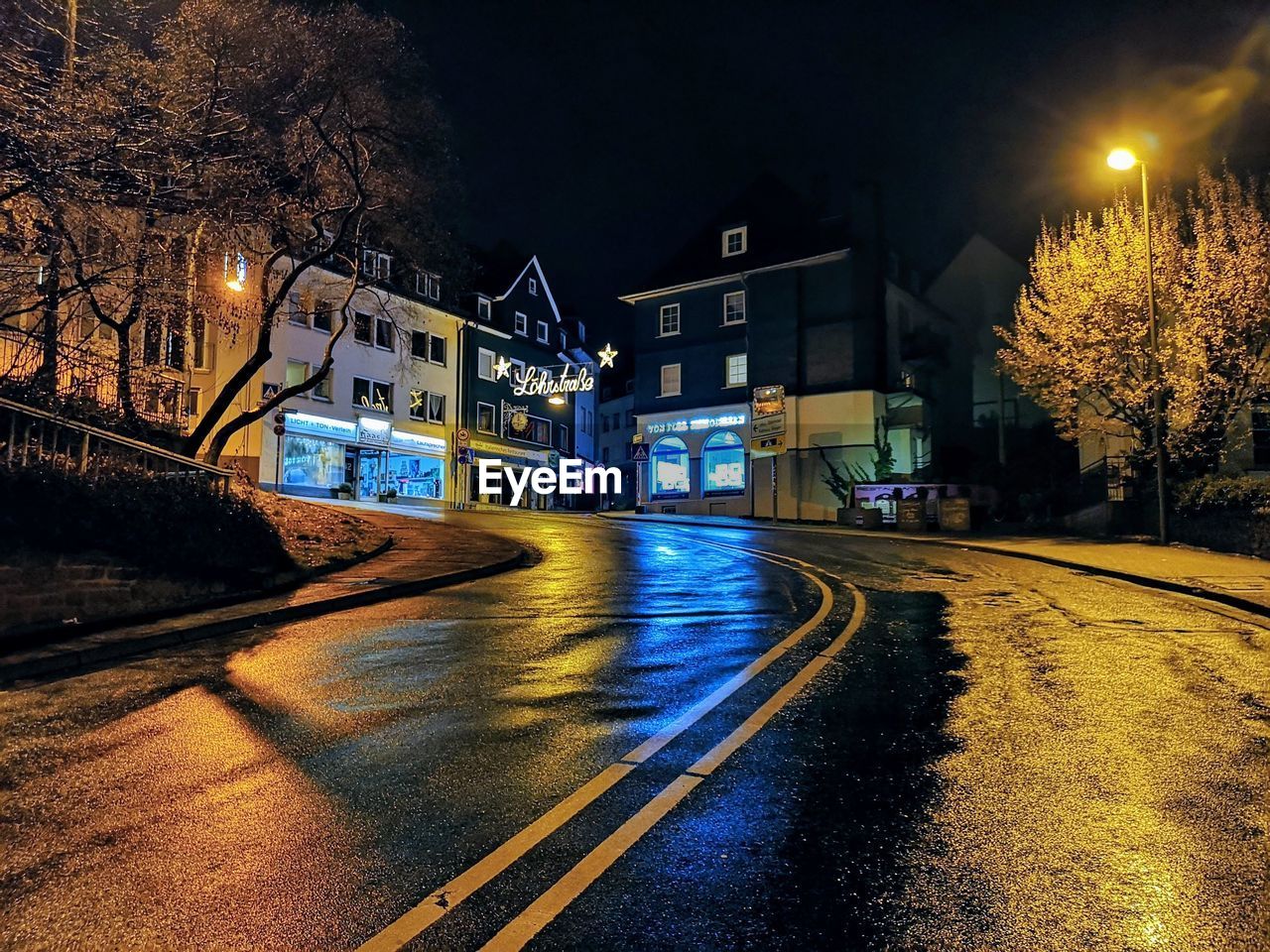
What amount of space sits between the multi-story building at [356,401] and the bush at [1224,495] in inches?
958

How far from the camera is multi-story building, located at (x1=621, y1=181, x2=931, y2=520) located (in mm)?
37250

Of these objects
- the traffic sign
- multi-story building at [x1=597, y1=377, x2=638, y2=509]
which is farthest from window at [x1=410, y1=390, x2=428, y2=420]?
multi-story building at [x1=597, y1=377, x2=638, y2=509]

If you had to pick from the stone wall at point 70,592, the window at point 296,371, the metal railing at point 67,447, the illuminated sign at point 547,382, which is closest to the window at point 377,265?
the metal railing at point 67,447

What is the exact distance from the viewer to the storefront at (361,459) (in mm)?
37062

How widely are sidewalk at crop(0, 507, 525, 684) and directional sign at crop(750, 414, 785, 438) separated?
16.2 meters

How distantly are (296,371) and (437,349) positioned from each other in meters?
9.71

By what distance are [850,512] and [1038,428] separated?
39.8 ft

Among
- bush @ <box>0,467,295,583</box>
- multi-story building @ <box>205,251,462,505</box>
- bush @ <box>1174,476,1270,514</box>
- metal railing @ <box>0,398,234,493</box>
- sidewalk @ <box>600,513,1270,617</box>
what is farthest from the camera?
multi-story building @ <box>205,251,462,505</box>

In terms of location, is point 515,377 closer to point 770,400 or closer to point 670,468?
point 670,468

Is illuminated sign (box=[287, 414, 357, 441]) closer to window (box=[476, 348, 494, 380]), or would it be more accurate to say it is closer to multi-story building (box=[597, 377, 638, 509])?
window (box=[476, 348, 494, 380])

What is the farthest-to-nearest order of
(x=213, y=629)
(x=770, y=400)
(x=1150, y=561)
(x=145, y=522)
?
1. (x=770, y=400)
2. (x=1150, y=561)
3. (x=145, y=522)
4. (x=213, y=629)

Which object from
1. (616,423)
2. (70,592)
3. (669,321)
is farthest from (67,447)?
(616,423)

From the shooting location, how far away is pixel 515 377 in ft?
164

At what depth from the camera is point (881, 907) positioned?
314 centimetres
